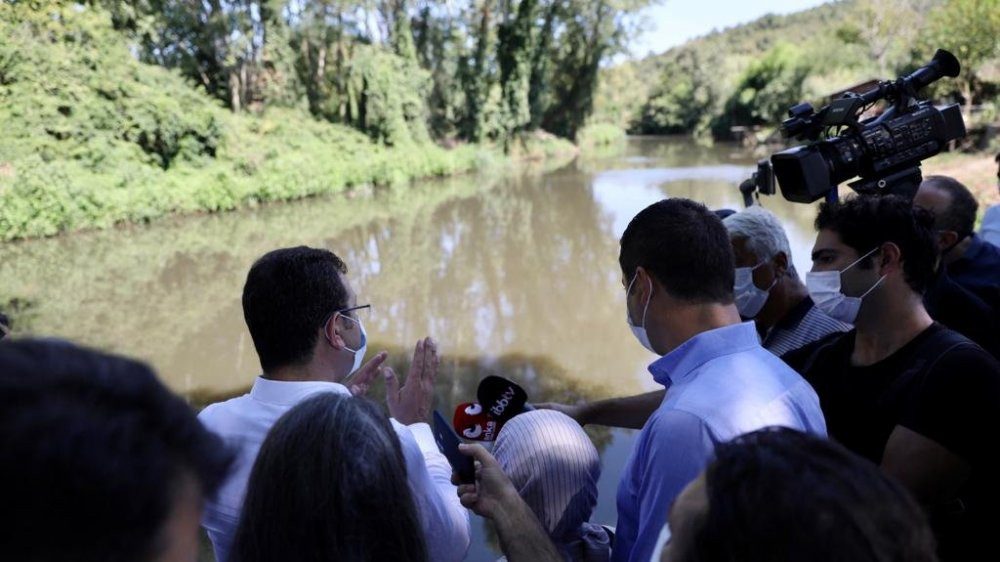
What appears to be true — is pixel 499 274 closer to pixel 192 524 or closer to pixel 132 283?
pixel 132 283

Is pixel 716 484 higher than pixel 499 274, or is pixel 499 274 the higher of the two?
pixel 716 484

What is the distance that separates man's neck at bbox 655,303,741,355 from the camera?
1.65 metres

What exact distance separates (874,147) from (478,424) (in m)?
1.71

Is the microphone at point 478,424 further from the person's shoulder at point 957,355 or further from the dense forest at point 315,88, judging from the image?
the dense forest at point 315,88

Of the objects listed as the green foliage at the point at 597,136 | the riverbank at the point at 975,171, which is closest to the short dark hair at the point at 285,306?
the riverbank at the point at 975,171

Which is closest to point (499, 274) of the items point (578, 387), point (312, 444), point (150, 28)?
point (578, 387)

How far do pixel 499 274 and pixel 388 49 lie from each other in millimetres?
22683

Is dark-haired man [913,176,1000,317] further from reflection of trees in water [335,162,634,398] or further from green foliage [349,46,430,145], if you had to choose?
green foliage [349,46,430,145]

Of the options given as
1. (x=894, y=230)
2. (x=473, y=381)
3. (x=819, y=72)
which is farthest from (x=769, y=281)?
(x=819, y=72)

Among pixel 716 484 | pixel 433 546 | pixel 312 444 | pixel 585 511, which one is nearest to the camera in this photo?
pixel 716 484

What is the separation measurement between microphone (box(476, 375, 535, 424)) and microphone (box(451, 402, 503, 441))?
0.06 feet

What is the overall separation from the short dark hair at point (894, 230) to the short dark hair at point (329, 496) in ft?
5.53

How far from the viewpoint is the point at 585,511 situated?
5.80 ft

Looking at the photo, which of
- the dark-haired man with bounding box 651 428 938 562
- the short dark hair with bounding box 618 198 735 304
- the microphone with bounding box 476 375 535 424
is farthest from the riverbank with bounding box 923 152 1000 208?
the dark-haired man with bounding box 651 428 938 562
